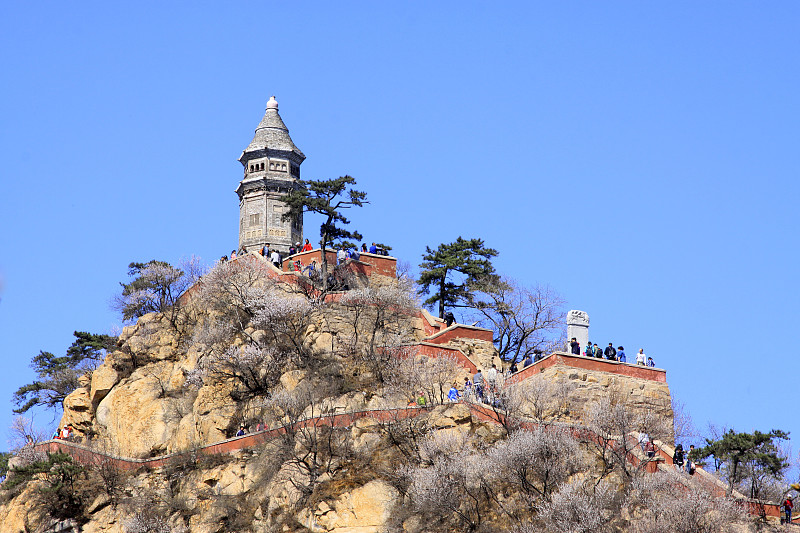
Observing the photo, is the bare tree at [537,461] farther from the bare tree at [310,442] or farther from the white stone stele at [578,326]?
the white stone stele at [578,326]

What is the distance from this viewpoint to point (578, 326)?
200 feet

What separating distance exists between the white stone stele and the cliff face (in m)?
2.50

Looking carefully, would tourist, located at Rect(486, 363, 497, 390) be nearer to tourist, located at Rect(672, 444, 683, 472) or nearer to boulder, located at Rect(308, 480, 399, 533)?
boulder, located at Rect(308, 480, 399, 533)

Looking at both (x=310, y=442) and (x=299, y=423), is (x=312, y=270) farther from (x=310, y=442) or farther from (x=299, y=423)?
(x=310, y=442)

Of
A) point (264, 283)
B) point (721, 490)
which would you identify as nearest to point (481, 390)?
point (721, 490)

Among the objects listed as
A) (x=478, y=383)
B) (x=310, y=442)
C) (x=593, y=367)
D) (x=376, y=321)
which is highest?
(x=376, y=321)

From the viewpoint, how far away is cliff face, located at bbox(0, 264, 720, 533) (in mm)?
52719

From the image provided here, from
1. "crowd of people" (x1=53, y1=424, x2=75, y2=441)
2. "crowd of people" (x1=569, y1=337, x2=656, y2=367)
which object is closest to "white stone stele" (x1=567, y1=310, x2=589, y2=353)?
"crowd of people" (x1=569, y1=337, x2=656, y2=367)

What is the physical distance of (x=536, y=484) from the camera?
5200 cm

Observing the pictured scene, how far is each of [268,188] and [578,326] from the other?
28.0 metres

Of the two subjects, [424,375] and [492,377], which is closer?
[492,377]

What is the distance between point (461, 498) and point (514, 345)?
18089 millimetres

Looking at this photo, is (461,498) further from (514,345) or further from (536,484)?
(514,345)

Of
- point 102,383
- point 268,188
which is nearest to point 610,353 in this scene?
point 102,383
